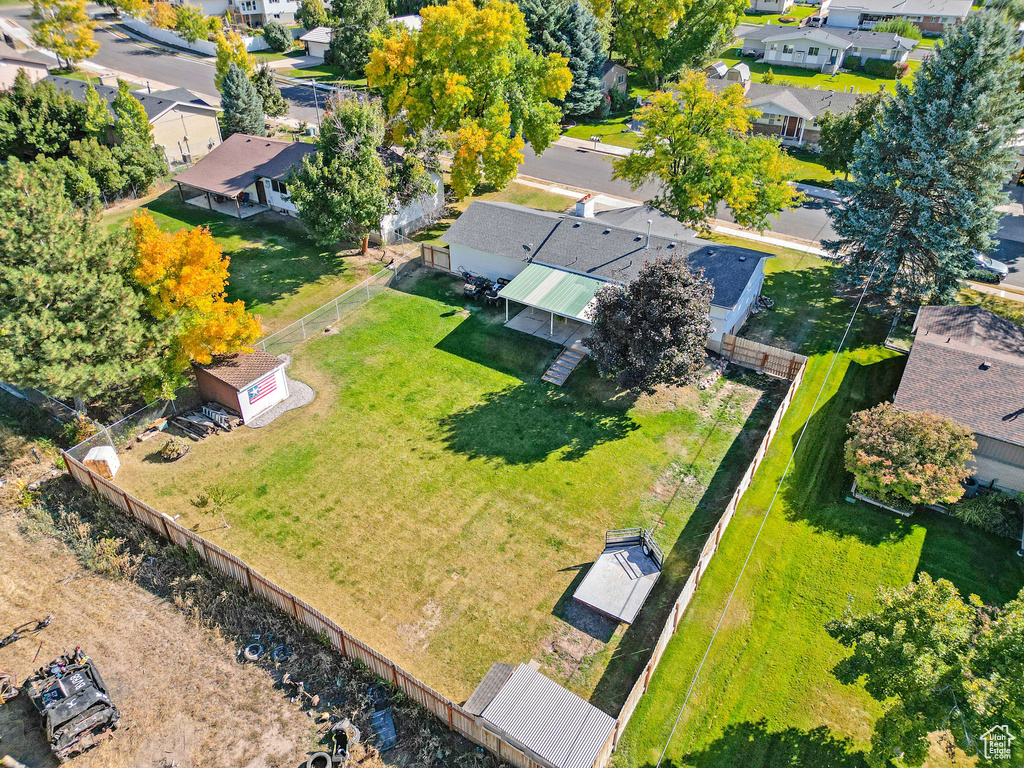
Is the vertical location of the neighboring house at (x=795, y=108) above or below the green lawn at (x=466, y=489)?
above

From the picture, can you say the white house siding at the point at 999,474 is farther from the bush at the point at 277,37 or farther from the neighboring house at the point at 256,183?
the bush at the point at 277,37

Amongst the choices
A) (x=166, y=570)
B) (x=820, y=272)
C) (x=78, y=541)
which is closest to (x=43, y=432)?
(x=78, y=541)

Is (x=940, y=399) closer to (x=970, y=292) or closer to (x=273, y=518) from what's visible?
(x=970, y=292)

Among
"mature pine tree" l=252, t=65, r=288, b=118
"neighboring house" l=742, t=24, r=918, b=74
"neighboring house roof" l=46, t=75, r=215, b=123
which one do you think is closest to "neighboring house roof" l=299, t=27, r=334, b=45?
"mature pine tree" l=252, t=65, r=288, b=118

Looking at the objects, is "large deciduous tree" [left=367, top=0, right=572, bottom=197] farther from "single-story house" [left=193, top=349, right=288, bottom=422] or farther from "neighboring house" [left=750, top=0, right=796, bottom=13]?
"neighboring house" [left=750, top=0, right=796, bottom=13]

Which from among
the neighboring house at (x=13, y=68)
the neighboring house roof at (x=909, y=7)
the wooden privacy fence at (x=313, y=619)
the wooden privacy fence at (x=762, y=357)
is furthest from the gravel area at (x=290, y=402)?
the neighboring house roof at (x=909, y=7)

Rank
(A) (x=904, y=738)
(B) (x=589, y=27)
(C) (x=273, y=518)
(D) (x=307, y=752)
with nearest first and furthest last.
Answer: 1. (A) (x=904, y=738)
2. (D) (x=307, y=752)
3. (C) (x=273, y=518)
4. (B) (x=589, y=27)

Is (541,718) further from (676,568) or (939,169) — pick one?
(939,169)
